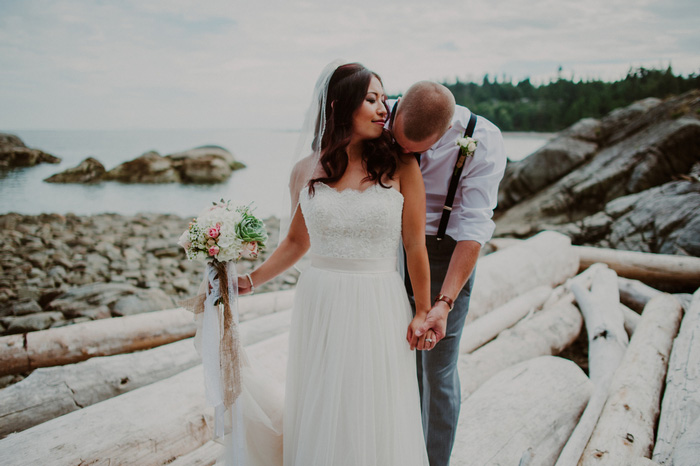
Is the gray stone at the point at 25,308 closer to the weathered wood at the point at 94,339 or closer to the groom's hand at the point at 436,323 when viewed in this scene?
the weathered wood at the point at 94,339

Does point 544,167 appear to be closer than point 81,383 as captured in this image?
No

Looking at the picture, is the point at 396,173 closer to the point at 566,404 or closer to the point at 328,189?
the point at 328,189

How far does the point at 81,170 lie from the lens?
18.0 m

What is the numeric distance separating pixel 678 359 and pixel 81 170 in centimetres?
2073

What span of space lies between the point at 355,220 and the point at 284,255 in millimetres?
525

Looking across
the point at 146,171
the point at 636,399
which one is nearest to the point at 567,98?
the point at 146,171

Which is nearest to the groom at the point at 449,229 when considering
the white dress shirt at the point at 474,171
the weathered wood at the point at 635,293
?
the white dress shirt at the point at 474,171

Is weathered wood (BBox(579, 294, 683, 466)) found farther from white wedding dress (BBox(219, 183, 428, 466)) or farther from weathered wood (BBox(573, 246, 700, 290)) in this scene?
weathered wood (BBox(573, 246, 700, 290))

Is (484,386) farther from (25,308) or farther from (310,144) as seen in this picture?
(25,308)

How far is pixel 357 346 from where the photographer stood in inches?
72.8

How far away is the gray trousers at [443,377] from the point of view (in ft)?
7.11

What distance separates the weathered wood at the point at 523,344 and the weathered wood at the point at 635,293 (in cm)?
96

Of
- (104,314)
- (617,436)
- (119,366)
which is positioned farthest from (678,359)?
(104,314)

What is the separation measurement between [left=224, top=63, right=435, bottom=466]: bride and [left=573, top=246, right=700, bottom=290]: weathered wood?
5.37 m
